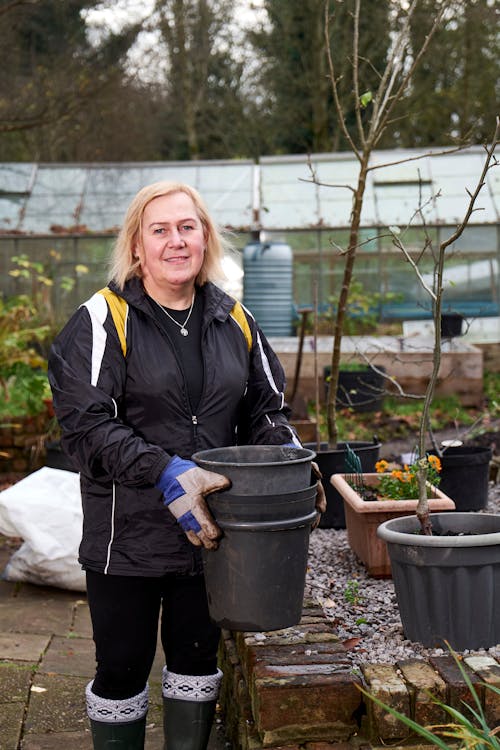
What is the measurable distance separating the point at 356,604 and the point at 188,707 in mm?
934

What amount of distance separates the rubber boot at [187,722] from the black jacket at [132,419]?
0.46 meters

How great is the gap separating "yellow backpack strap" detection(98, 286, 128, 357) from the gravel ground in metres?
1.11

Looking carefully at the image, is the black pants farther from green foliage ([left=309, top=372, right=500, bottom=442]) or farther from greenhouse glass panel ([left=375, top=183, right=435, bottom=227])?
greenhouse glass panel ([left=375, top=183, right=435, bottom=227])

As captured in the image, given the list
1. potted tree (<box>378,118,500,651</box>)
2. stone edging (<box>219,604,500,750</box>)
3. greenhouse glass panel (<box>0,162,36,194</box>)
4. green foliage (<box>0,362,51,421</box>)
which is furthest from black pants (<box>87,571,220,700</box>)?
greenhouse glass panel (<box>0,162,36,194</box>)

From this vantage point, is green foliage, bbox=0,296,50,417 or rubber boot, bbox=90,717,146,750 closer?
rubber boot, bbox=90,717,146,750

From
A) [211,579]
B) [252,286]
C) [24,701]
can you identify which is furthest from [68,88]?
[211,579]

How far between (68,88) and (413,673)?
9930mm

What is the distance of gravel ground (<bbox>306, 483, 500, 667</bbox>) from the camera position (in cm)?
279

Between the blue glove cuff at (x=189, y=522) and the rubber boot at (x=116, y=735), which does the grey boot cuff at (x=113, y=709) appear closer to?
the rubber boot at (x=116, y=735)

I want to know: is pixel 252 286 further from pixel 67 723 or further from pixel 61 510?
pixel 67 723

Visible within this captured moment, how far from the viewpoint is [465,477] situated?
4.68m

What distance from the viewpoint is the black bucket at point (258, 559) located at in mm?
2270

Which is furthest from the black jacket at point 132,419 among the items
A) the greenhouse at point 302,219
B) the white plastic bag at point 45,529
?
the greenhouse at point 302,219

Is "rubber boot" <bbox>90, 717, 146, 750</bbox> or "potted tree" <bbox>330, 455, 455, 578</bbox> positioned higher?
"potted tree" <bbox>330, 455, 455, 578</bbox>
